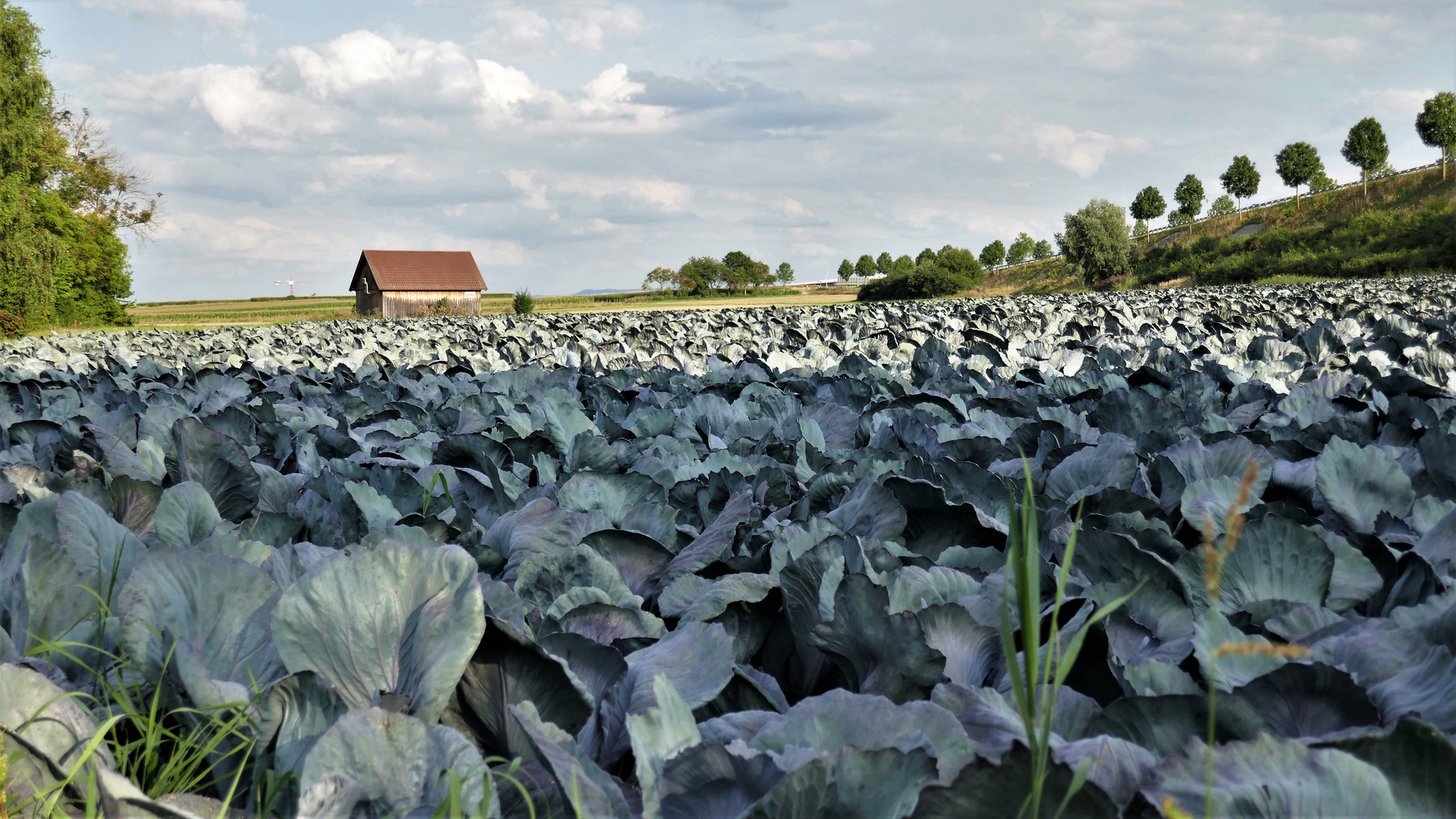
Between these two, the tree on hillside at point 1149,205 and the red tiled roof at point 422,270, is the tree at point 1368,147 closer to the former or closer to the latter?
the tree on hillside at point 1149,205

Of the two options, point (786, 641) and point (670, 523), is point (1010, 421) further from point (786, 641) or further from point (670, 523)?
point (786, 641)

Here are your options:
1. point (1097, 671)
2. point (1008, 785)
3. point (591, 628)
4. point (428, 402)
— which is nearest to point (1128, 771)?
point (1008, 785)

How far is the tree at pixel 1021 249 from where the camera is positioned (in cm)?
10781

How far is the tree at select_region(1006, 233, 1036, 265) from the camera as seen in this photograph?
354ft

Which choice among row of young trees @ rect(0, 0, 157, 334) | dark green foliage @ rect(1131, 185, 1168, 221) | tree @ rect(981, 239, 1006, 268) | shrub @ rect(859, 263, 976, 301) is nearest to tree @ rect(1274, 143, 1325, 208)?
dark green foliage @ rect(1131, 185, 1168, 221)

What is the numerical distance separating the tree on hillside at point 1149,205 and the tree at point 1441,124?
1030 inches

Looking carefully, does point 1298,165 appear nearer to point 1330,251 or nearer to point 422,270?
point 1330,251

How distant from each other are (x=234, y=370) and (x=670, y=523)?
4991mm

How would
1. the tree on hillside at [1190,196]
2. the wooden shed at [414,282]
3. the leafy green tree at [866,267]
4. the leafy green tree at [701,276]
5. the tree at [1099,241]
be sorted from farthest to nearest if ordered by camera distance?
1. the leafy green tree at [866,267]
2. the leafy green tree at [701,276]
3. the tree on hillside at [1190,196]
4. the tree at [1099,241]
5. the wooden shed at [414,282]

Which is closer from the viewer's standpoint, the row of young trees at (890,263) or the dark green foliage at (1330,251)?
the dark green foliage at (1330,251)

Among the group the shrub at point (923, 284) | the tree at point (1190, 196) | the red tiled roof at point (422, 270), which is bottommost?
the shrub at point (923, 284)

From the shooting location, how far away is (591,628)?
1.22 meters

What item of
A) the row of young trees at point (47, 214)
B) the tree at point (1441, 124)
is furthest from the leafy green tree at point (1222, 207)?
the row of young trees at point (47, 214)

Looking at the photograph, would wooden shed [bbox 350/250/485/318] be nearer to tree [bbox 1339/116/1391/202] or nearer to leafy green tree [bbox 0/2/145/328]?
leafy green tree [bbox 0/2/145/328]
